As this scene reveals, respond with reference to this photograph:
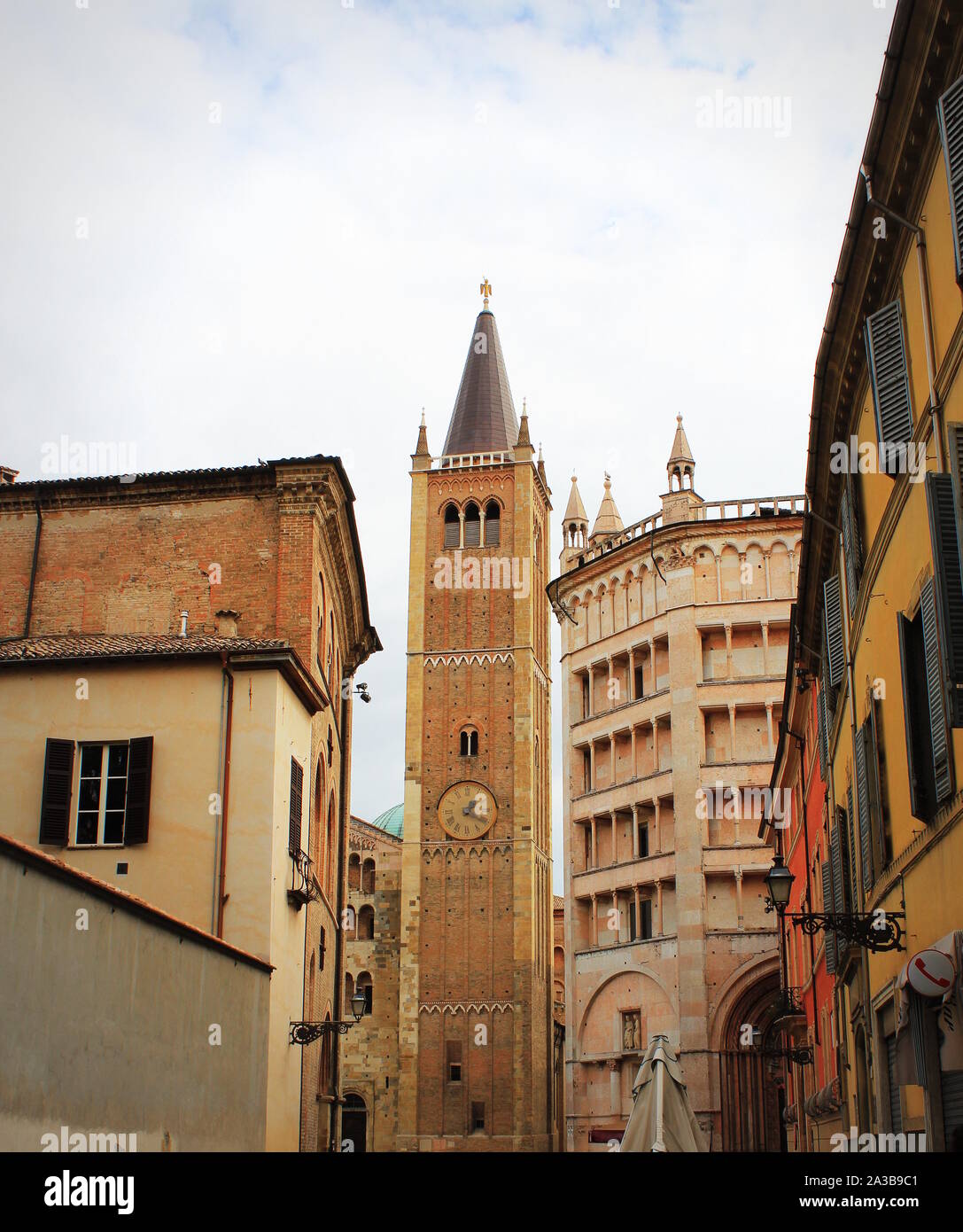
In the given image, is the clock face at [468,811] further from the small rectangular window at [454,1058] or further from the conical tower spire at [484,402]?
the conical tower spire at [484,402]

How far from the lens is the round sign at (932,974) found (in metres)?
9.70

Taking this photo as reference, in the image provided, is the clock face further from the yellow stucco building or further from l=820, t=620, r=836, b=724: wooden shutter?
the yellow stucco building

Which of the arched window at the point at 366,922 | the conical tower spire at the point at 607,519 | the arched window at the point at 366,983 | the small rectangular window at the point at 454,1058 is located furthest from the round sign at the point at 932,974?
the arched window at the point at 366,922

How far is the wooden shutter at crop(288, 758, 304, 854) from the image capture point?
69.2ft

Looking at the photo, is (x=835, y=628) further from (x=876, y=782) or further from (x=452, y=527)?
(x=452, y=527)

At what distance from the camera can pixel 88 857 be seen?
759 inches

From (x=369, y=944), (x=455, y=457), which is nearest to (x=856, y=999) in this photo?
(x=369, y=944)

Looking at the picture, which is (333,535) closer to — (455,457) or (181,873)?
(181,873)

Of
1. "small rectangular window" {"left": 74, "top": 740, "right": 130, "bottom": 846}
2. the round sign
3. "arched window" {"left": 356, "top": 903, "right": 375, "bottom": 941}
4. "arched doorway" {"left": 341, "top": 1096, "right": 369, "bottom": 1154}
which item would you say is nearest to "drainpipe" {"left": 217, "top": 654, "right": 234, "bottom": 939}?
"small rectangular window" {"left": 74, "top": 740, "right": 130, "bottom": 846}

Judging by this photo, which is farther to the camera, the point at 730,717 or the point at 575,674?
the point at 575,674

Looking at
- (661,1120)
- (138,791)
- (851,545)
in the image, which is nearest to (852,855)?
(851,545)

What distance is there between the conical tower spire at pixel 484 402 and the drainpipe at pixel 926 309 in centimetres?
6070
